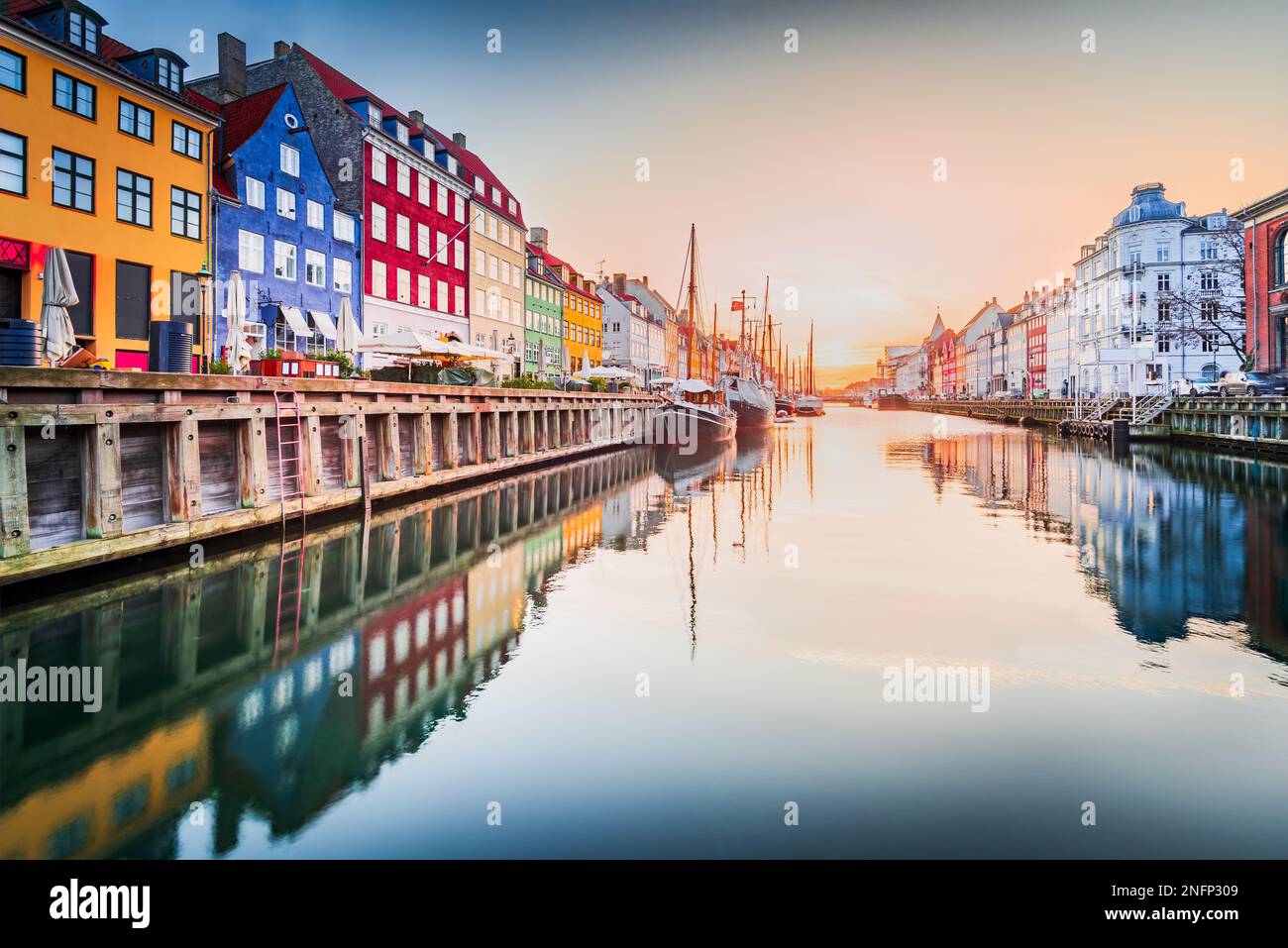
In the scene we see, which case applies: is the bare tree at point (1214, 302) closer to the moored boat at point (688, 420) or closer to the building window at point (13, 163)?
the moored boat at point (688, 420)

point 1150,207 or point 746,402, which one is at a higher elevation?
point 1150,207

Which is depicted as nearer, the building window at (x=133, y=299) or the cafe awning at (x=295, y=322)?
the building window at (x=133, y=299)

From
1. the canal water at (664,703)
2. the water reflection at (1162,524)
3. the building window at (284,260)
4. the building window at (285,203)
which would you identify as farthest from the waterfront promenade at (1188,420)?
the building window at (285,203)

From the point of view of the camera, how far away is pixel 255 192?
3209cm

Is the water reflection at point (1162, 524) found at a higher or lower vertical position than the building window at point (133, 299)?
lower

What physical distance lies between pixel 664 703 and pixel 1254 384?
47.4 meters

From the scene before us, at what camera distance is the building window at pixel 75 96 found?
23859mm

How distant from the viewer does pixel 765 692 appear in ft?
27.6

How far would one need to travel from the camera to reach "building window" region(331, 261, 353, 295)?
3678 cm

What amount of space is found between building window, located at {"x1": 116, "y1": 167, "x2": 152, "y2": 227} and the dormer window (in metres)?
3.61

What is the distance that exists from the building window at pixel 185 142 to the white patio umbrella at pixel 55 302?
18287mm

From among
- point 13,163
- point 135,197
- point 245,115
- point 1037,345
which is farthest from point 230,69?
point 1037,345

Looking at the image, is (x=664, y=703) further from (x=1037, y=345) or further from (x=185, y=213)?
(x=1037, y=345)

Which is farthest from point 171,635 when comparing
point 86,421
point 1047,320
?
point 1047,320
